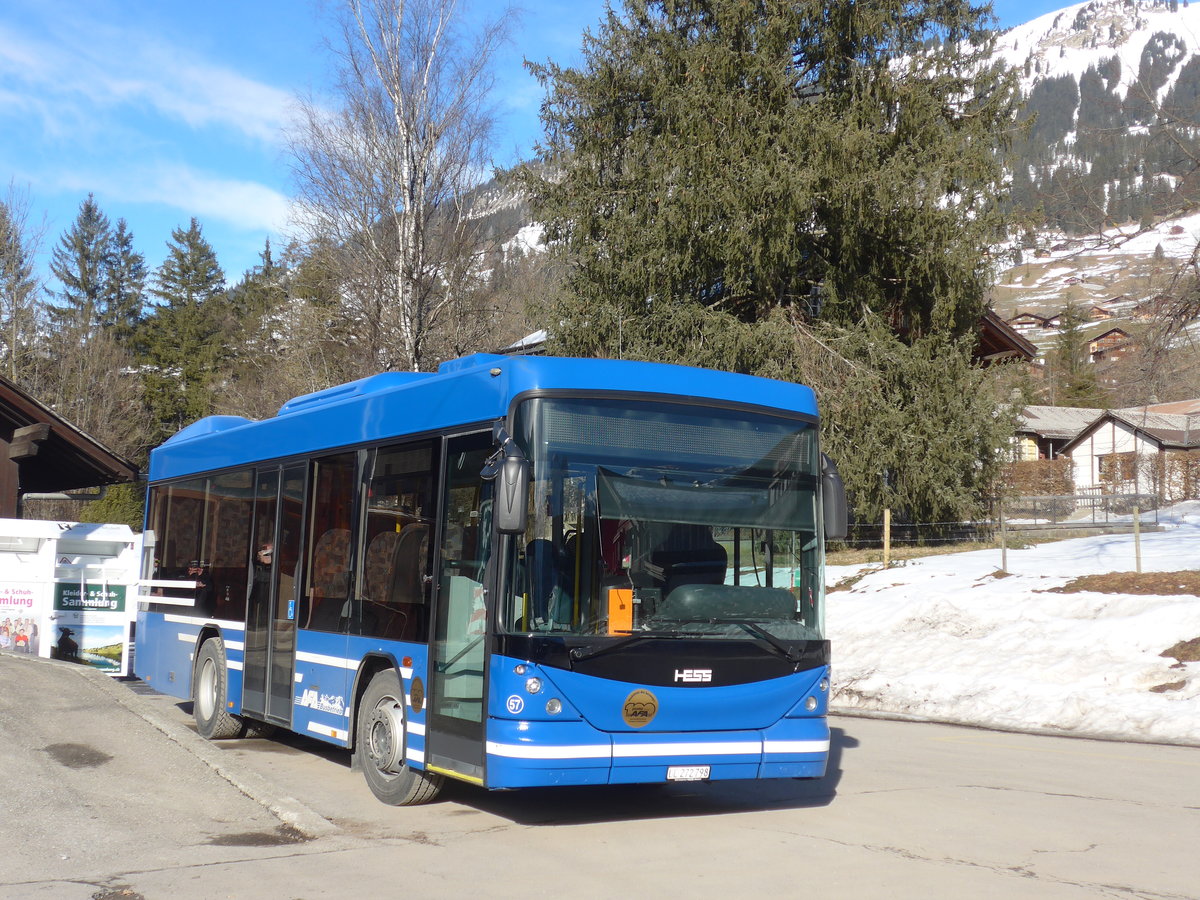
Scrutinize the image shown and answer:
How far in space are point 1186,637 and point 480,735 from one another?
1142 cm

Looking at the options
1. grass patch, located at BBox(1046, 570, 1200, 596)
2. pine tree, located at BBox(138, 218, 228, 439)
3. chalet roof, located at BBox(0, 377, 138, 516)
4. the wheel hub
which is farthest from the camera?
pine tree, located at BBox(138, 218, 228, 439)

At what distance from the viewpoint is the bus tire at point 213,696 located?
11.9 m

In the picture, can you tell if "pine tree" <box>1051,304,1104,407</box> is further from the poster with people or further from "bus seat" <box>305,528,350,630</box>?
"bus seat" <box>305,528,350,630</box>

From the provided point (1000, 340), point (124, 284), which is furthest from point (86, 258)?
point (1000, 340)

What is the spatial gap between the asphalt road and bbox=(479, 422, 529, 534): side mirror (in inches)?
73.6

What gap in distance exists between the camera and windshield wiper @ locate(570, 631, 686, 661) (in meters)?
7.36

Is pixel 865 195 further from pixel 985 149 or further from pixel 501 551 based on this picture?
pixel 501 551

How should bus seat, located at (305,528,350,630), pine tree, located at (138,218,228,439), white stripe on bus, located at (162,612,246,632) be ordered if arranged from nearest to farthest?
1. bus seat, located at (305,528,350,630)
2. white stripe on bus, located at (162,612,246,632)
3. pine tree, located at (138,218,228,439)

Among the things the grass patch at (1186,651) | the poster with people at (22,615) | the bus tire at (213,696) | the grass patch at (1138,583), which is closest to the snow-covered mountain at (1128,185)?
the grass patch at (1186,651)

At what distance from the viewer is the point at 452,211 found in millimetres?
34062

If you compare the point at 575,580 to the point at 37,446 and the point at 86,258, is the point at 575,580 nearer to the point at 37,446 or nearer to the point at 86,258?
the point at 37,446

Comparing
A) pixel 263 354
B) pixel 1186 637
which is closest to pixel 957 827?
pixel 1186 637

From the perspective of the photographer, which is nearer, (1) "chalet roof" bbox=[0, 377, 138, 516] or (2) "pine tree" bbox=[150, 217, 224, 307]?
(1) "chalet roof" bbox=[0, 377, 138, 516]

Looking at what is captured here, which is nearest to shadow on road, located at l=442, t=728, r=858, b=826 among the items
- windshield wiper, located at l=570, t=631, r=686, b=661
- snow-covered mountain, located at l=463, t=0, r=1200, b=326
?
windshield wiper, located at l=570, t=631, r=686, b=661
